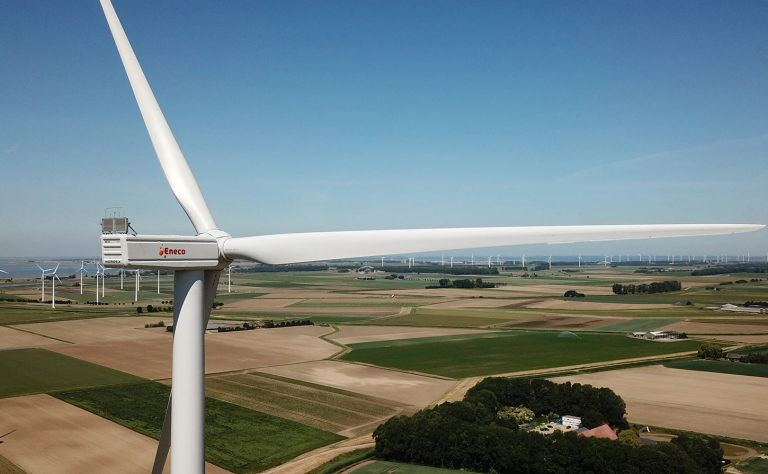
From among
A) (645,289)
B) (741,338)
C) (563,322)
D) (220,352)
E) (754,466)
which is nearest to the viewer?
(754,466)

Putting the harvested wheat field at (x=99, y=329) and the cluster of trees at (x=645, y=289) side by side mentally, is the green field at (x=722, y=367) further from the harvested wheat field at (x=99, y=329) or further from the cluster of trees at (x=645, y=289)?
the cluster of trees at (x=645, y=289)

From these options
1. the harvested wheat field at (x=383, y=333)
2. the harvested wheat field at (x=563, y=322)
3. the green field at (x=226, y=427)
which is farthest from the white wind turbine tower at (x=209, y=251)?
the harvested wheat field at (x=563, y=322)

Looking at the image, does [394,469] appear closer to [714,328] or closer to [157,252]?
[157,252]

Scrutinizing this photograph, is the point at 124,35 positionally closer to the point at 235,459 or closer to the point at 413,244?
the point at 413,244

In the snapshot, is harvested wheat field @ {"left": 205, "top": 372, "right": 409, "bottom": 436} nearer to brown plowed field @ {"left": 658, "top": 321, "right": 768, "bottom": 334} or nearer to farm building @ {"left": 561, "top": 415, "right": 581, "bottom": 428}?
farm building @ {"left": 561, "top": 415, "right": 581, "bottom": 428}

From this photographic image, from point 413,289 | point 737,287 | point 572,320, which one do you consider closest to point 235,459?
point 572,320

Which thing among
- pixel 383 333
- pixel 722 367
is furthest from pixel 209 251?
pixel 383 333
